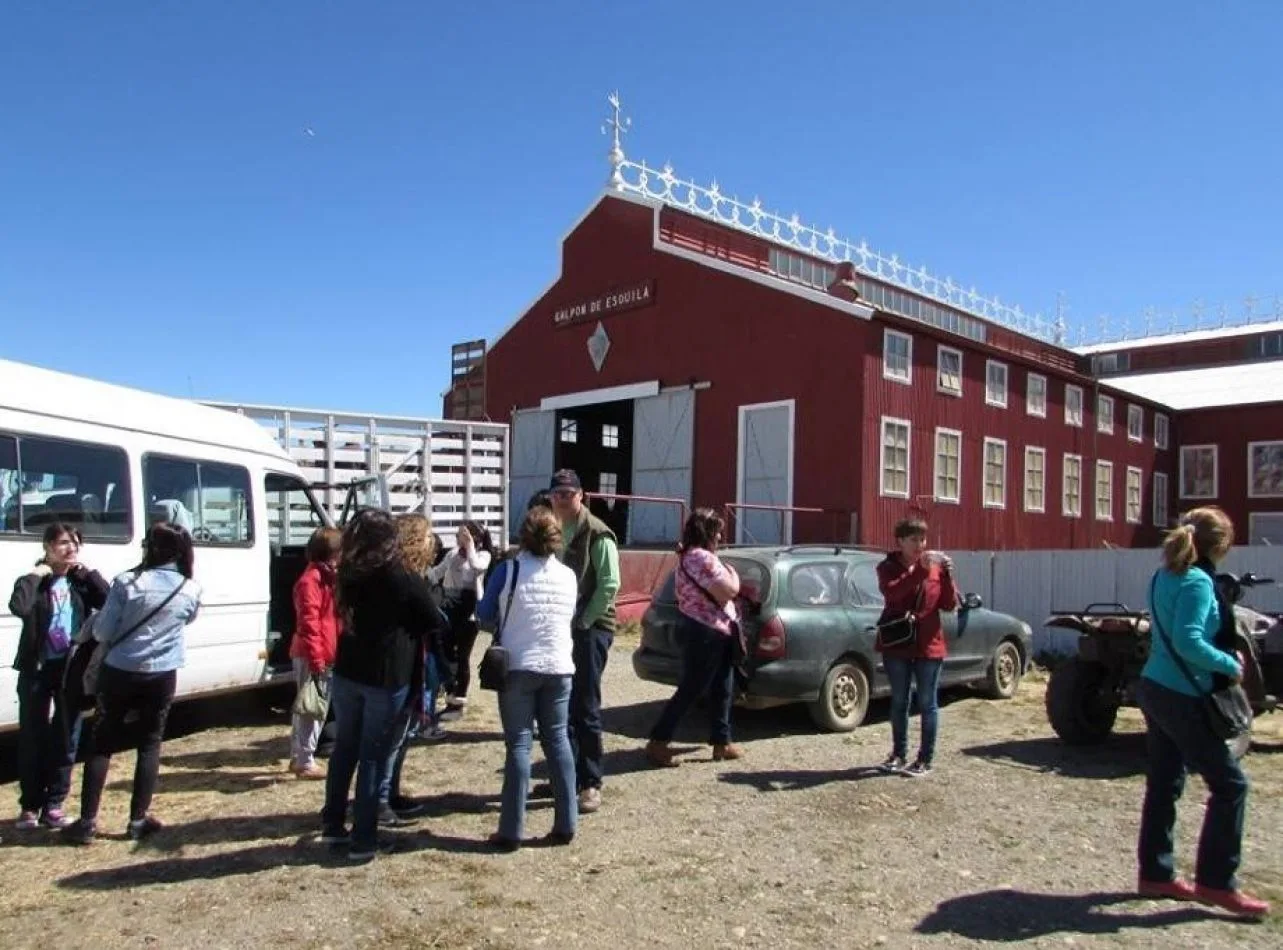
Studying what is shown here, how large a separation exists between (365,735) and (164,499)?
3375mm

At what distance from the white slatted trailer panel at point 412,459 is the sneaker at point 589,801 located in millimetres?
6355

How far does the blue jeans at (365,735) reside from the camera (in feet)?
16.2

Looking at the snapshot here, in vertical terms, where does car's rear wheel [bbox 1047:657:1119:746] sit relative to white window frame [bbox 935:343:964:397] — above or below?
below

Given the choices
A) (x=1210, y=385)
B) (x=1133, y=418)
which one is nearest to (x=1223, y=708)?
(x=1133, y=418)

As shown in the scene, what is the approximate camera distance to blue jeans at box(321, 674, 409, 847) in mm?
4934

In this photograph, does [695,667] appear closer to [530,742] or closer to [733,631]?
[733,631]

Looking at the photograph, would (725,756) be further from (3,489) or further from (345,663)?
(3,489)

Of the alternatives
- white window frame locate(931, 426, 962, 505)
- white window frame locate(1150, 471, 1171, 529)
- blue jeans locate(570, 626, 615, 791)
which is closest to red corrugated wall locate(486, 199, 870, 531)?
white window frame locate(931, 426, 962, 505)

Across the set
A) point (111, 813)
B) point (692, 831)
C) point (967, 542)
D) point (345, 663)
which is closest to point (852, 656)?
point (692, 831)

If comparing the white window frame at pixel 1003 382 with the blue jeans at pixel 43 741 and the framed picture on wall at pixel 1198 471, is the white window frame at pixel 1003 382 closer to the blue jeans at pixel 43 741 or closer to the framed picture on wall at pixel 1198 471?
the framed picture on wall at pixel 1198 471

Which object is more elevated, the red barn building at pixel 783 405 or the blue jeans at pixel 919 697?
the red barn building at pixel 783 405

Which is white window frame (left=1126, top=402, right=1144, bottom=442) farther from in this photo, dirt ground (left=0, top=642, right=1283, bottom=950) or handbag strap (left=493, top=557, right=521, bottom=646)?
handbag strap (left=493, top=557, right=521, bottom=646)

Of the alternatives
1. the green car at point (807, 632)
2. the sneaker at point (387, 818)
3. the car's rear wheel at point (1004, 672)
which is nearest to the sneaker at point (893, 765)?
the green car at point (807, 632)

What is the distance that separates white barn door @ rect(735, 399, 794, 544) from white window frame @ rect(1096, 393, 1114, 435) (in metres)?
12.2
